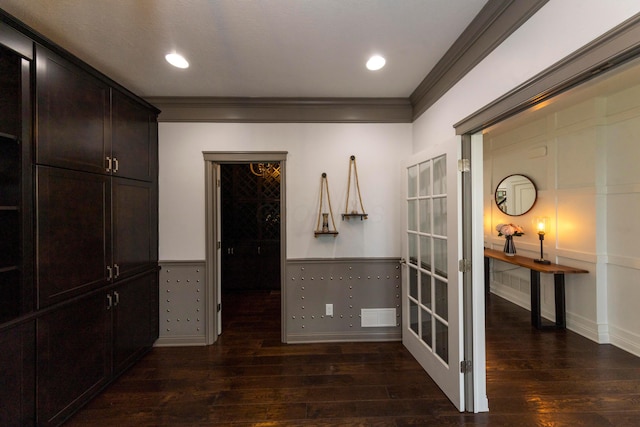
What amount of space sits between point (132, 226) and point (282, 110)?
1752mm

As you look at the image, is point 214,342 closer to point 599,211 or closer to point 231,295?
point 231,295

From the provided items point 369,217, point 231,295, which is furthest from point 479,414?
point 231,295

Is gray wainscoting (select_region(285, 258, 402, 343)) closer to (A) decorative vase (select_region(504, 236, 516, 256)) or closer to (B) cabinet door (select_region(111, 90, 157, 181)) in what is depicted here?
(B) cabinet door (select_region(111, 90, 157, 181))

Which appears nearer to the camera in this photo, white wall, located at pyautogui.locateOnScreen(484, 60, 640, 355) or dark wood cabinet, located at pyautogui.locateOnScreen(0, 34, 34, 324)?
dark wood cabinet, located at pyautogui.locateOnScreen(0, 34, 34, 324)

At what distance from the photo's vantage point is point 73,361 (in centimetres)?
174

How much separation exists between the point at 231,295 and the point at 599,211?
16.0ft

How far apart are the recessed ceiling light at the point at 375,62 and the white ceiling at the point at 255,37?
1.9 inches

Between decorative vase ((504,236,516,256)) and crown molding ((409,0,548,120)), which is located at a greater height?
crown molding ((409,0,548,120))

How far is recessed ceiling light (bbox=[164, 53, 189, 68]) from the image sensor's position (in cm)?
193

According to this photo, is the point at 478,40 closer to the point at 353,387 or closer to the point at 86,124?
the point at 353,387

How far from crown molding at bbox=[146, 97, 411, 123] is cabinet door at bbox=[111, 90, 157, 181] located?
25 centimetres

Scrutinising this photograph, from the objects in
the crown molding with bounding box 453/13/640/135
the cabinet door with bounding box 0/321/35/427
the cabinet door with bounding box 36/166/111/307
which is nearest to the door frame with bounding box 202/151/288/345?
the cabinet door with bounding box 36/166/111/307

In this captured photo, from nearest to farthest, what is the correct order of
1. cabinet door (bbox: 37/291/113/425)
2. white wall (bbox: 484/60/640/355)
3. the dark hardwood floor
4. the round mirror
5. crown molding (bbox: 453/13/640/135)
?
crown molding (bbox: 453/13/640/135) < cabinet door (bbox: 37/291/113/425) < the dark hardwood floor < white wall (bbox: 484/60/640/355) < the round mirror

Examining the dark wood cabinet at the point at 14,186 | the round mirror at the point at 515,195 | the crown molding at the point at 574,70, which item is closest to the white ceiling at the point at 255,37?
the dark wood cabinet at the point at 14,186
